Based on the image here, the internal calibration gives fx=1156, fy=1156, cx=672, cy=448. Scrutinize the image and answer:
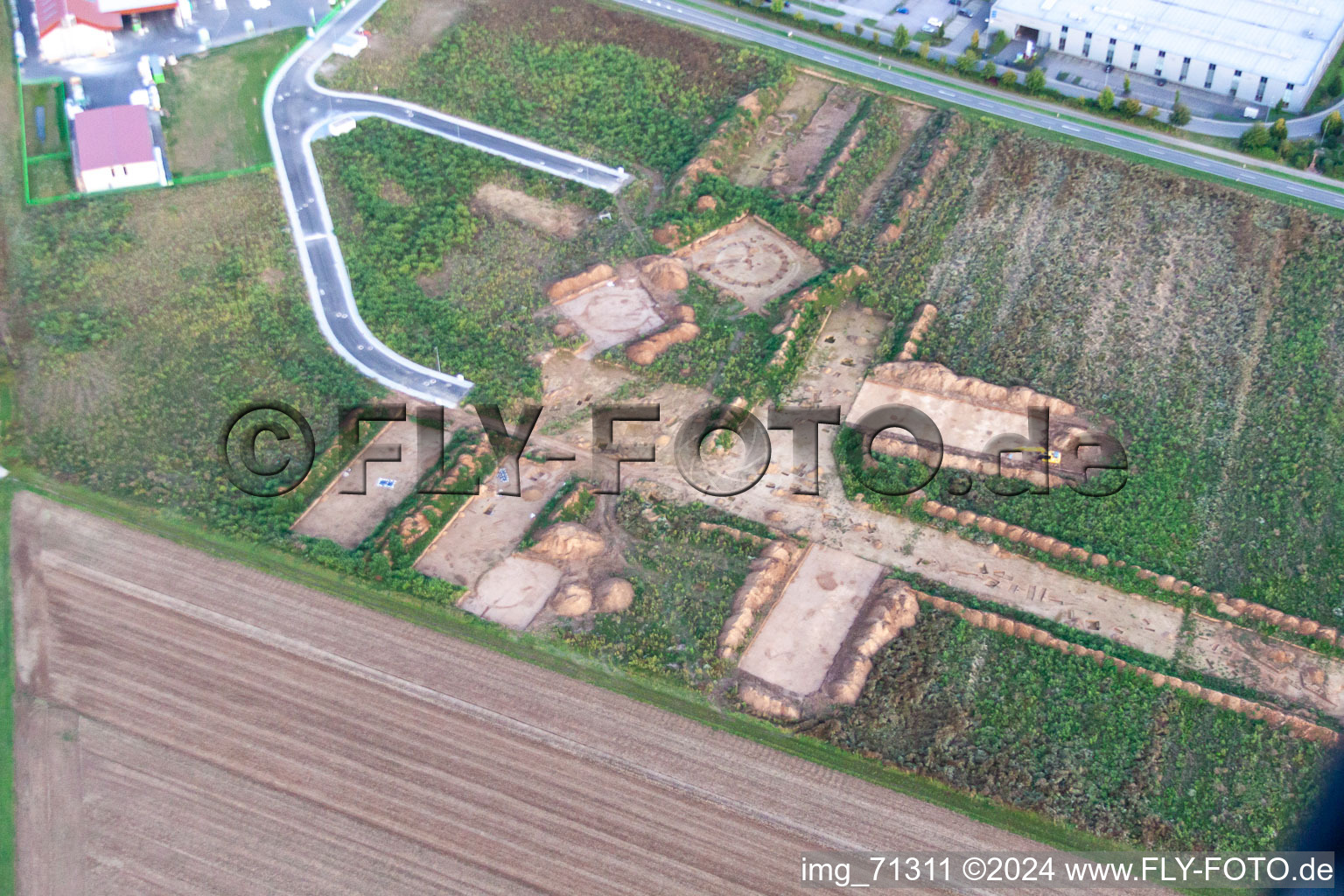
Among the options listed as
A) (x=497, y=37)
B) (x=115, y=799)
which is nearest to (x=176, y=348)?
(x=115, y=799)

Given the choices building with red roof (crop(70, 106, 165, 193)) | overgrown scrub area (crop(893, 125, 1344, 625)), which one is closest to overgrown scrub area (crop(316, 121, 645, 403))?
building with red roof (crop(70, 106, 165, 193))

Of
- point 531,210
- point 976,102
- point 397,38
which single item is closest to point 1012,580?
point 531,210

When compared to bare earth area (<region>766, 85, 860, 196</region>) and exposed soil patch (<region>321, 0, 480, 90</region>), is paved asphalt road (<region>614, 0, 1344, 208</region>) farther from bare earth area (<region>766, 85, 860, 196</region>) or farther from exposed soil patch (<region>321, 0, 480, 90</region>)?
exposed soil patch (<region>321, 0, 480, 90</region>)

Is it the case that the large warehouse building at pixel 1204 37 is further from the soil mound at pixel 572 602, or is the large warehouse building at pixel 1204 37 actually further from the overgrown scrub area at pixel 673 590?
the soil mound at pixel 572 602

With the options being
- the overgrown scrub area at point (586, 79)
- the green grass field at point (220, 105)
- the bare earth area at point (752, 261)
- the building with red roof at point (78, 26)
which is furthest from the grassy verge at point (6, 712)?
the building with red roof at point (78, 26)

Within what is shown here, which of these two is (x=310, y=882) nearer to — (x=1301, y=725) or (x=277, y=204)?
(x=1301, y=725)
